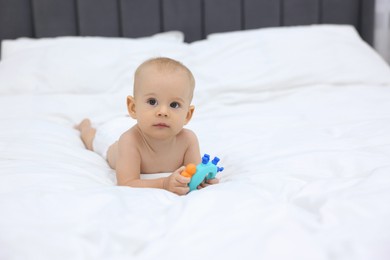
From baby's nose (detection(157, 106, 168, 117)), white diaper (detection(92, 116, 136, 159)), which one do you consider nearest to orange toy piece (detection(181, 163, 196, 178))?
baby's nose (detection(157, 106, 168, 117))

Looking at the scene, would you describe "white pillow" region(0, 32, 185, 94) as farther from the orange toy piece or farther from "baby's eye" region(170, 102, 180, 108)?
the orange toy piece

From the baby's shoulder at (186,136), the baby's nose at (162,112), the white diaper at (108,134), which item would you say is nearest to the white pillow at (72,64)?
the white diaper at (108,134)

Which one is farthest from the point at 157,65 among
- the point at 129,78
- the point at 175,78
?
the point at 129,78

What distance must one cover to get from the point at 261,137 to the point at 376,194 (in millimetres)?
554

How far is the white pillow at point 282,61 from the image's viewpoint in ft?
6.25

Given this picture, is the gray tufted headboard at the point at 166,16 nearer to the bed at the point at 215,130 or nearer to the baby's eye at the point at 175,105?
the bed at the point at 215,130

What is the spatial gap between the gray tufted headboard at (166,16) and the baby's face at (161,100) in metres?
1.33

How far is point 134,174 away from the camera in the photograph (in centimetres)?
102

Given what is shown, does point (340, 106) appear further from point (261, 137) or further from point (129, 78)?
point (129, 78)

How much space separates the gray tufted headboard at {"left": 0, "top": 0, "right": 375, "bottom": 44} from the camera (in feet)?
7.14

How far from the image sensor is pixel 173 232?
65cm

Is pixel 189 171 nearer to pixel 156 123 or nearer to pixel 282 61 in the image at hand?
pixel 156 123

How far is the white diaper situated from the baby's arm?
7.2 inches

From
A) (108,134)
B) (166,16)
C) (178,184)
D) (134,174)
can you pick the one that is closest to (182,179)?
(178,184)
